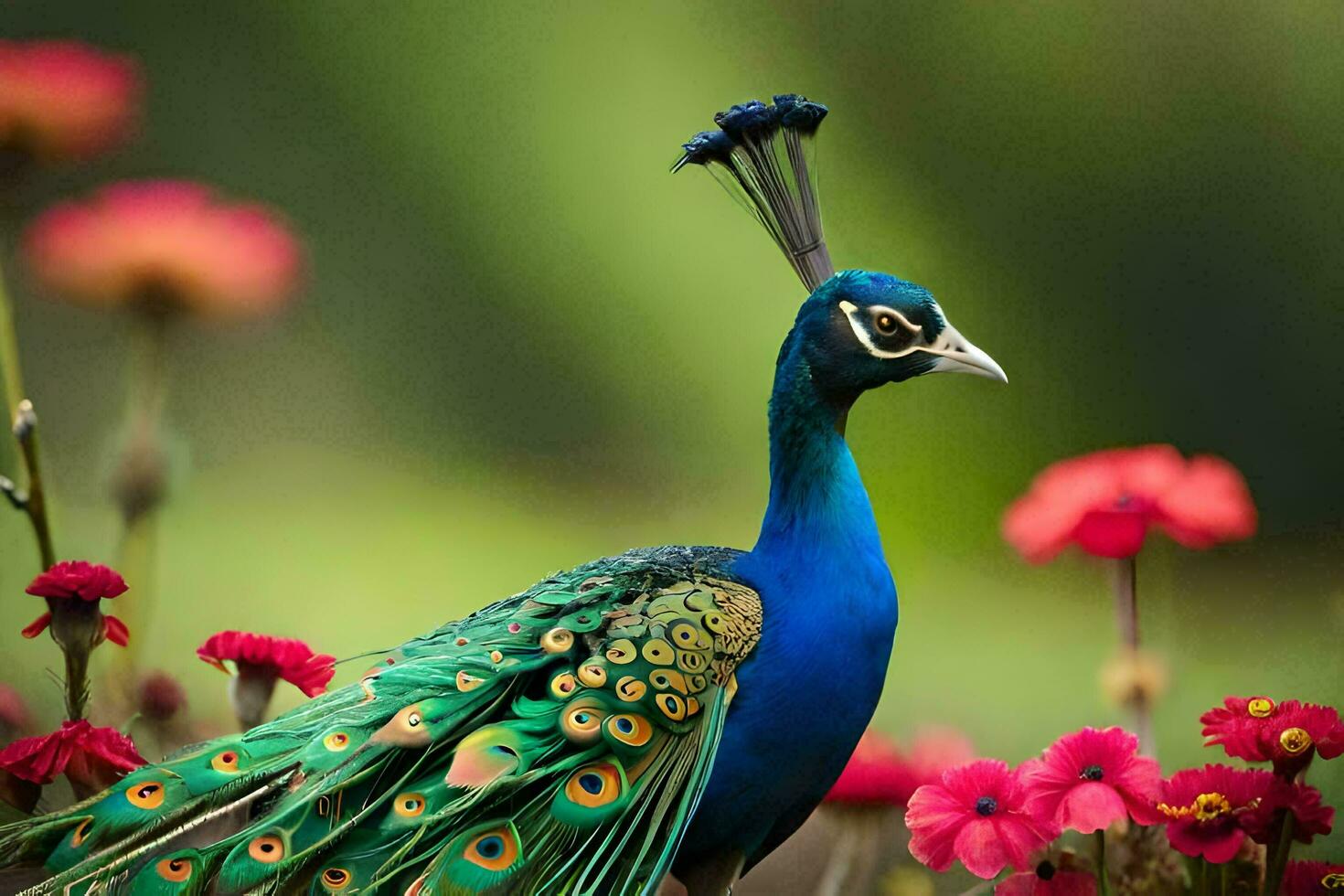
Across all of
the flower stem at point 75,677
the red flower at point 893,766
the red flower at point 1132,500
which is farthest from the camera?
the red flower at point 1132,500

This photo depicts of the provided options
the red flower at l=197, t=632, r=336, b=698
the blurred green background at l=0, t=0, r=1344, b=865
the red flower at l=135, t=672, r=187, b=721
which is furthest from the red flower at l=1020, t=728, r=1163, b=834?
the red flower at l=135, t=672, r=187, b=721

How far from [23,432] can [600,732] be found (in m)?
1.07

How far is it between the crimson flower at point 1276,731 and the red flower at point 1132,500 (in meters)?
0.34

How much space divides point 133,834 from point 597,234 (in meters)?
1.16

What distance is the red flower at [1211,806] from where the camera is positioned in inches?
66.2

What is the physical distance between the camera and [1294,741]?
1696 mm

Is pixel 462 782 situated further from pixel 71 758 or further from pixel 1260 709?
pixel 1260 709

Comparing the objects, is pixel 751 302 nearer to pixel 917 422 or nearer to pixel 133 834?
pixel 917 422

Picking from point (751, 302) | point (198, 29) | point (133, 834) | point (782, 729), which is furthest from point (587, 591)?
point (198, 29)

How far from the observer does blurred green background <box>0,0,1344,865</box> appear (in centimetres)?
222

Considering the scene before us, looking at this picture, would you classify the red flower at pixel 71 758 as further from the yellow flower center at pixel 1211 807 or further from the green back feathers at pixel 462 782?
the yellow flower center at pixel 1211 807

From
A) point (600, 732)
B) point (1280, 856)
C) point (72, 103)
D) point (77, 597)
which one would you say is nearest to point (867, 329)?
point (600, 732)

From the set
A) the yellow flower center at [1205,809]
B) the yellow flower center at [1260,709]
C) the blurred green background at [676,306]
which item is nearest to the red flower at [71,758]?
the blurred green background at [676,306]

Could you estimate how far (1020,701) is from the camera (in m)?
2.24
